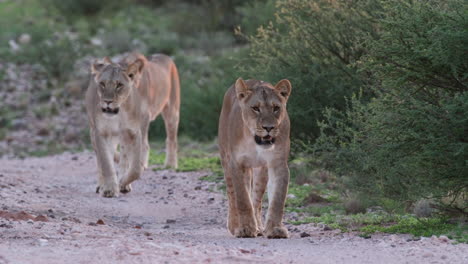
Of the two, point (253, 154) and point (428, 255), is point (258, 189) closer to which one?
point (253, 154)

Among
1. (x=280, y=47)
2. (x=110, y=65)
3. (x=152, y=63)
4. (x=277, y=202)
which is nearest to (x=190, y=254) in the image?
(x=277, y=202)

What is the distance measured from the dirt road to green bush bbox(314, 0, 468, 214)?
82 cm

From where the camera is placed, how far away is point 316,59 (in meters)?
12.0

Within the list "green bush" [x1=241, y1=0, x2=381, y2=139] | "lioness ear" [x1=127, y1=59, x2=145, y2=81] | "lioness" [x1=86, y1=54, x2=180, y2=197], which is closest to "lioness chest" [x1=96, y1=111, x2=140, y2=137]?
"lioness" [x1=86, y1=54, x2=180, y2=197]

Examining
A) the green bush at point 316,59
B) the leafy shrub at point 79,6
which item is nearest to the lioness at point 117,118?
the green bush at point 316,59

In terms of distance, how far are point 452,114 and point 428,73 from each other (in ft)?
2.00

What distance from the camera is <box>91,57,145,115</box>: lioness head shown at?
10852 mm

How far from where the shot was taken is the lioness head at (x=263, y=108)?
7500 millimetres

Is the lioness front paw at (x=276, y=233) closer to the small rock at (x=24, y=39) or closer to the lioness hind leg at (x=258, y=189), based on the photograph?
the lioness hind leg at (x=258, y=189)

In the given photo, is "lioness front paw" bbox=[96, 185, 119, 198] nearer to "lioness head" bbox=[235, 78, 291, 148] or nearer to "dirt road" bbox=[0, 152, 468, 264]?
"dirt road" bbox=[0, 152, 468, 264]

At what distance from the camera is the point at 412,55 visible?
8047 millimetres

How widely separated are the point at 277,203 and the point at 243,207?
1.04 ft

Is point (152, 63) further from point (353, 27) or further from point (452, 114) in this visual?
point (452, 114)

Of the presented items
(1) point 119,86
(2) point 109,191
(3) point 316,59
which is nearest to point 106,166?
(2) point 109,191
